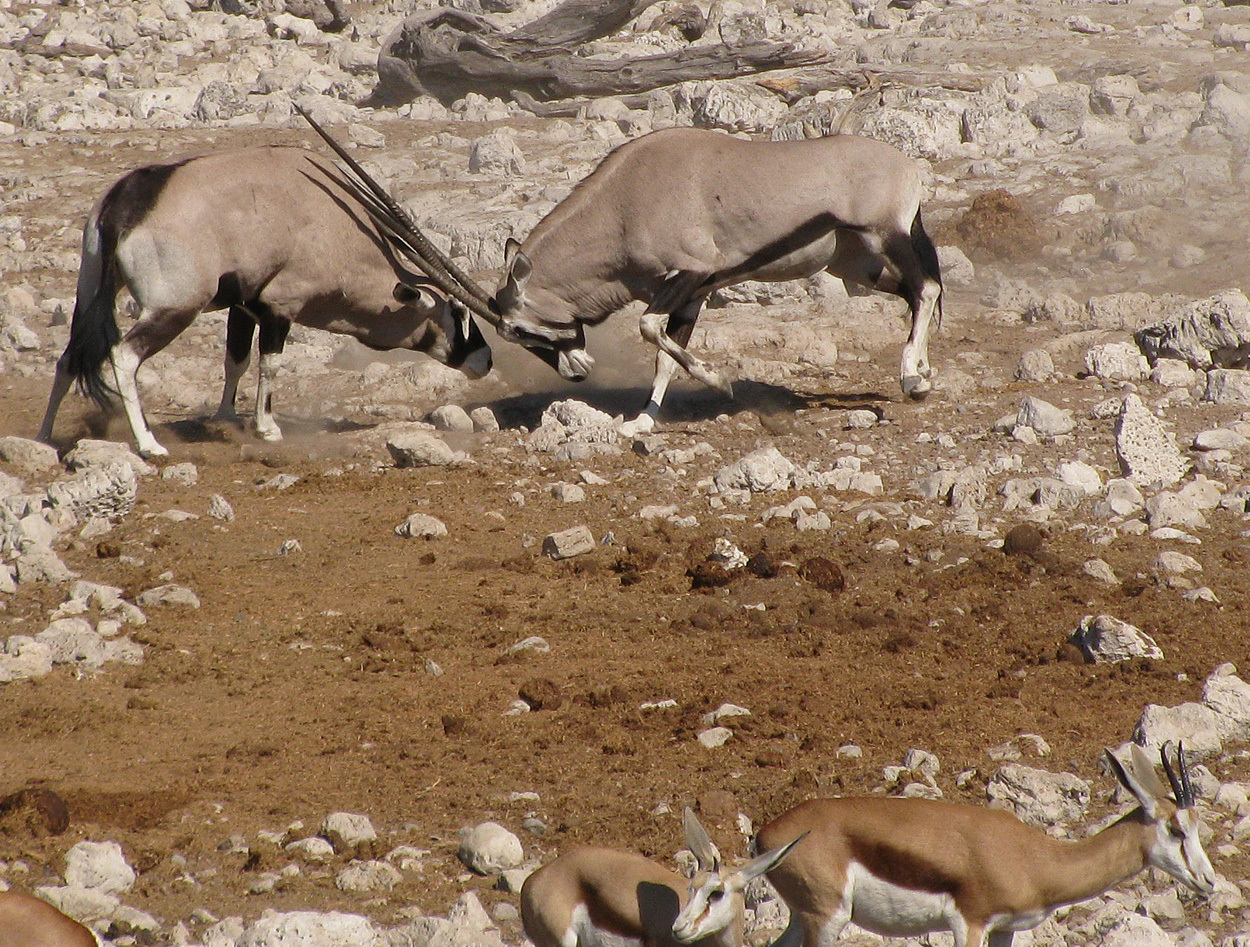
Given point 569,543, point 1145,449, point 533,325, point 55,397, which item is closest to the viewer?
point 569,543

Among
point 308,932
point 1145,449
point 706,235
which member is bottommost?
point 1145,449

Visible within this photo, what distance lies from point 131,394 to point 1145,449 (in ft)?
22.5

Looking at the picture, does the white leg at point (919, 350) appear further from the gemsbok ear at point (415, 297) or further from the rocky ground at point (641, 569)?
the gemsbok ear at point (415, 297)

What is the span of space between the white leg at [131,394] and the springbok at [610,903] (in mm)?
6479

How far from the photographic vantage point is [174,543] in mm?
8078

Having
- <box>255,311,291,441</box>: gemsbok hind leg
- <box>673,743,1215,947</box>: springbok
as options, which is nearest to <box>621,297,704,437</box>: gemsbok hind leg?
<box>255,311,291,441</box>: gemsbok hind leg

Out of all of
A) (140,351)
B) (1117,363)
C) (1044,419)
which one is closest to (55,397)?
(140,351)

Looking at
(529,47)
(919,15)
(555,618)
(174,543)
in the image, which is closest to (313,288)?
(174,543)

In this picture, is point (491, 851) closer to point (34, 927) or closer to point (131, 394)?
point (34, 927)

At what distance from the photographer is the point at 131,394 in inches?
370

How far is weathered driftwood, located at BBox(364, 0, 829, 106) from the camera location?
18.5 meters

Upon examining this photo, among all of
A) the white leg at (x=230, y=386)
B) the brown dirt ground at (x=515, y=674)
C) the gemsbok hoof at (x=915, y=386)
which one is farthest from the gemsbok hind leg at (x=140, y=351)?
the gemsbok hoof at (x=915, y=386)

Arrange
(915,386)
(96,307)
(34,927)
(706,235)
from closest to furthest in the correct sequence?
(34,927)
(96,307)
(706,235)
(915,386)

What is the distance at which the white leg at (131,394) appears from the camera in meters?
9.30
